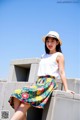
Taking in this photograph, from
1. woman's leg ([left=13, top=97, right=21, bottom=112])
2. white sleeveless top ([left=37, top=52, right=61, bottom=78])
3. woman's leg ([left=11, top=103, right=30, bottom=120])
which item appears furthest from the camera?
white sleeveless top ([left=37, top=52, right=61, bottom=78])

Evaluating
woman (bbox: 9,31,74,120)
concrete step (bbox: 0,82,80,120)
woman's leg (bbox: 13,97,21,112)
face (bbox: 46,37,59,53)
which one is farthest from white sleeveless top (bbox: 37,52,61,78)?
woman's leg (bbox: 13,97,21,112)

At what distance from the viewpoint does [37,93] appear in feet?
10.9

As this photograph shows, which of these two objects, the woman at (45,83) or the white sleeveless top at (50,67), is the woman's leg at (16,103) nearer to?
the woman at (45,83)

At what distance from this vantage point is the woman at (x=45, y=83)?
3.27m

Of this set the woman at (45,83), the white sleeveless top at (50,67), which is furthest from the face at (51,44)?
the white sleeveless top at (50,67)

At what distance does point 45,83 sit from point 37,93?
19 cm

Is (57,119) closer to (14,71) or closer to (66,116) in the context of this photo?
(66,116)

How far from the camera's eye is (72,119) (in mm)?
3553

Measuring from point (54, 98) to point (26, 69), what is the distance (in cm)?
876

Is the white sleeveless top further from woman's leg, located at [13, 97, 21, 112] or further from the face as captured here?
woman's leg, located at [13, 97, 21, 112]

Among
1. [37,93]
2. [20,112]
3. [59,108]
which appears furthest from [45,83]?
[20,112]

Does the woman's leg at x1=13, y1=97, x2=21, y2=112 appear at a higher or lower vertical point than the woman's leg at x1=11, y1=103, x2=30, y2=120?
higher

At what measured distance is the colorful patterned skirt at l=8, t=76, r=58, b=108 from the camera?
A: 10.7ft

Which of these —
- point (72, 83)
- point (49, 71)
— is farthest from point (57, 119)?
point (72, 83)
